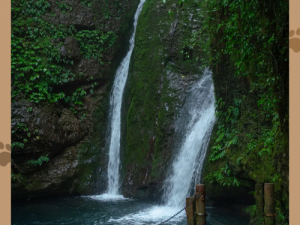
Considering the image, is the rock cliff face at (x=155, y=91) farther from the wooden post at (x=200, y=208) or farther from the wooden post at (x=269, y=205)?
the wooden post at (x=200, y=208)

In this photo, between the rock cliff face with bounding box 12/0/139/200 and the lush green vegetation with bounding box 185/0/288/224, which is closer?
the lush green vegetation with bounding box 185/0/288/224

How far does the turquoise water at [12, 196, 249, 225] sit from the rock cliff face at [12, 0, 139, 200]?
103cm

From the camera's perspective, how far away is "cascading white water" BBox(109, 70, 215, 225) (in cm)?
784

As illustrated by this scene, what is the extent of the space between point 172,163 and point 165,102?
2.14 meters

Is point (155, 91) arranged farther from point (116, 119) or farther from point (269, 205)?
point (269, 205)

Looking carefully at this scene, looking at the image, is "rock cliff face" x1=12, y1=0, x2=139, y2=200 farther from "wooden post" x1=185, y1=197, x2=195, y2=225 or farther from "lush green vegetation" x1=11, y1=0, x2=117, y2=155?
"wooden post" x1=185, y1=197, x2=195, y2=225

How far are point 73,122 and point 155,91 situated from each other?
3716 millimetres

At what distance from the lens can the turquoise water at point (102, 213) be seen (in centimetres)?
712

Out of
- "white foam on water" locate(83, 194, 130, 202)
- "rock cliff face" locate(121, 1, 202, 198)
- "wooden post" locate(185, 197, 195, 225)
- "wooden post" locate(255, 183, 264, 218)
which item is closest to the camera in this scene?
"wooden post" locate(185, 197, 195, 225)

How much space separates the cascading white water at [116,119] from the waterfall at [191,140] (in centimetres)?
324

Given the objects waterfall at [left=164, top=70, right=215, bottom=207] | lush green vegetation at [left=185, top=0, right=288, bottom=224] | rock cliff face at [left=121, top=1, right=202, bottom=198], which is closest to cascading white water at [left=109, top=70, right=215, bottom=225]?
waterfall at [left=164, top=70, right=215, bottom=207]

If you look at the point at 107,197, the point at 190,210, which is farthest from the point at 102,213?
the point at 190,210

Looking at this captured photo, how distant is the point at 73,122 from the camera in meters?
11.7
